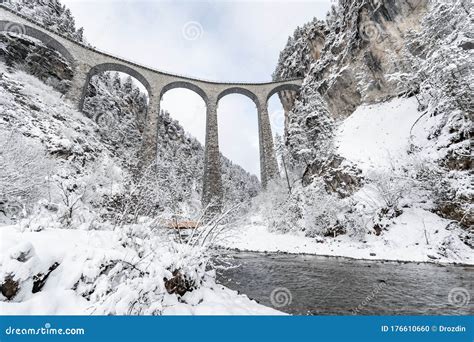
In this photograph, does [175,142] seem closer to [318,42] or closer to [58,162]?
[318,42]

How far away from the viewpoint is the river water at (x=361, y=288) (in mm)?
4333

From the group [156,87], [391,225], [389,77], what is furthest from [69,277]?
[156,87]

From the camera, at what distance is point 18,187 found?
7.64m

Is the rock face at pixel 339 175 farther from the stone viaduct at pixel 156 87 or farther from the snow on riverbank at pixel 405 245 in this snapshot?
the stone viaduct at pixel 156 87

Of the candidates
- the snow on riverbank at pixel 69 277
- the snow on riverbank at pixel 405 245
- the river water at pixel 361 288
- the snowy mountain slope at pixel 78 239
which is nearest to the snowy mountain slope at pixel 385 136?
the snow on riverbank at pixel 405 245

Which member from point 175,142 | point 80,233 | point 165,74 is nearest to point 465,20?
point 80,233

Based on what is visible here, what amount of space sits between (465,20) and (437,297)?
1214cm

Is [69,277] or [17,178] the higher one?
[17,178]

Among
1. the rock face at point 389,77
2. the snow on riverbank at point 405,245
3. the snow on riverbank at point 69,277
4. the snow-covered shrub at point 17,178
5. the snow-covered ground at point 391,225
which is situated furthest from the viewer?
the rock face at point 389,77

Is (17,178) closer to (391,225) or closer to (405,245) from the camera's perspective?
(405,245)

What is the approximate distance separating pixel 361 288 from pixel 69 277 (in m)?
5.98

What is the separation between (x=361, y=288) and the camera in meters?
5.62

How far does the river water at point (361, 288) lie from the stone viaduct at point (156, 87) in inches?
680

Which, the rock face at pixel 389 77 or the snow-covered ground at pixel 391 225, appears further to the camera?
the rock face at pixel 389 77
